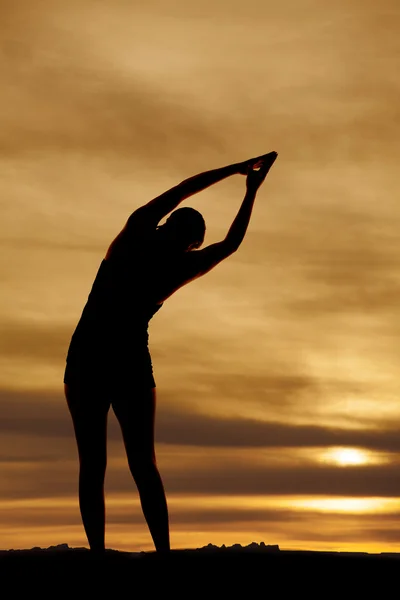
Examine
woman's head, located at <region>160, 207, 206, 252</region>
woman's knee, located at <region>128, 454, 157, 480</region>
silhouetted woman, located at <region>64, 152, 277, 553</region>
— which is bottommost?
woman's knee, located at <region>128, 454, 157, 480</region>

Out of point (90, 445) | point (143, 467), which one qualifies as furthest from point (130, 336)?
point (143, 467)

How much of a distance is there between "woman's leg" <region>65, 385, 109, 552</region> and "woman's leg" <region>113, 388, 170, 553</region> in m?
0.19

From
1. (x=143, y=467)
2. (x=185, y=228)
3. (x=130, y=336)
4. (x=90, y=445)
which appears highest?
(x=185, y=228)

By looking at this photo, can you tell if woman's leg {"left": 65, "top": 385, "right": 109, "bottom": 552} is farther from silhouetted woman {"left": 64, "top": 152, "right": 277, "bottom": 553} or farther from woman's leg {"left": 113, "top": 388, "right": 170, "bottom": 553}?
woman's leg {"left": 113, "top": 388, "right": 170, "bottom": 553}

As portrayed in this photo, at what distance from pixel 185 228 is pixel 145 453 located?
162 centimetres

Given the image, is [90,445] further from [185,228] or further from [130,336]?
[185,228]

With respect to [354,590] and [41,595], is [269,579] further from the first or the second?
[41,595]

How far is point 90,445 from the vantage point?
27.6 ft

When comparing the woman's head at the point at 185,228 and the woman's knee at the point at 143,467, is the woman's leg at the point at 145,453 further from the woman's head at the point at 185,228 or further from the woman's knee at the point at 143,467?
the woman's head at the point at 185,228

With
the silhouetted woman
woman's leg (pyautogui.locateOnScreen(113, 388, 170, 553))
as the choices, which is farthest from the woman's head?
woman's leg (pyautogui.locateOnScreen(113, 388, 170, 553))

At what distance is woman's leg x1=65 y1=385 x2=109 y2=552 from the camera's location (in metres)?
8.41

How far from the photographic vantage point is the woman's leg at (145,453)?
853 cm

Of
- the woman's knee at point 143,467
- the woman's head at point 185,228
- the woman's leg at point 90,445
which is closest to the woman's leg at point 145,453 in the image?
the woman's knee at point 143,467

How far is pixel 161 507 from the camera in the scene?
28.2 ft
